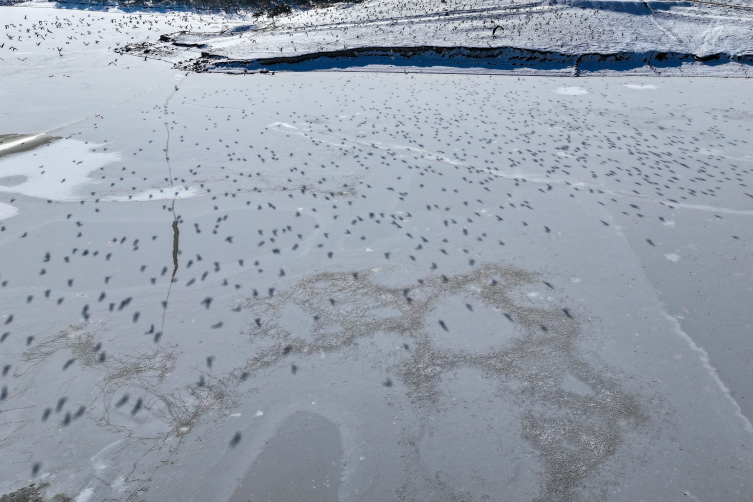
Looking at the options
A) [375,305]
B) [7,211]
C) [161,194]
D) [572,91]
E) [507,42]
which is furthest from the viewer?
[507,42]

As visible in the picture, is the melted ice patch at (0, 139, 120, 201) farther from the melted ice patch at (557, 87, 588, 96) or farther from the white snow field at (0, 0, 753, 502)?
the melted ice patch at (557, 87, 588, 96)

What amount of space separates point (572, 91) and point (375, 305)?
13.7m

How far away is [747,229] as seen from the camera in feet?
28.9

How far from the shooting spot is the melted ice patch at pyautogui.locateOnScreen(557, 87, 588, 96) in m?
16.8

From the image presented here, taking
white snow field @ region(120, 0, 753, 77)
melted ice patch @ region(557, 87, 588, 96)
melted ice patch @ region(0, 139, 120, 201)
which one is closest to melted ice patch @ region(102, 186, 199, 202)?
melted ice patch @ region(0, 139, 120, 201)

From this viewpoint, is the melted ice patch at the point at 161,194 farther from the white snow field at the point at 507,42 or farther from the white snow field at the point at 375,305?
the white snow field at the point at 507,42

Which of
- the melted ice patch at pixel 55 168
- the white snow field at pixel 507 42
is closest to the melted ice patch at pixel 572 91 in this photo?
the white snow field at pixel 507 42

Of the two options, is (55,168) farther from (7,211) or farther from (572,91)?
(572,91)

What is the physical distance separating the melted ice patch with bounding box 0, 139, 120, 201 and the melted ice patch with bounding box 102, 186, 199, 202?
0.99 metres

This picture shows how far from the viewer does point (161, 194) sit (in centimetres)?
1007

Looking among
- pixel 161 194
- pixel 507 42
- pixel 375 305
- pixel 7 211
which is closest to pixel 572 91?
pixel 507 42

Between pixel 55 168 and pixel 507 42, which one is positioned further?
pixel 507 42

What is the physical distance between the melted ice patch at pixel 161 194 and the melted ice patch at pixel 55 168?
993 mm

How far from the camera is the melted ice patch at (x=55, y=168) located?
33.3 feet
